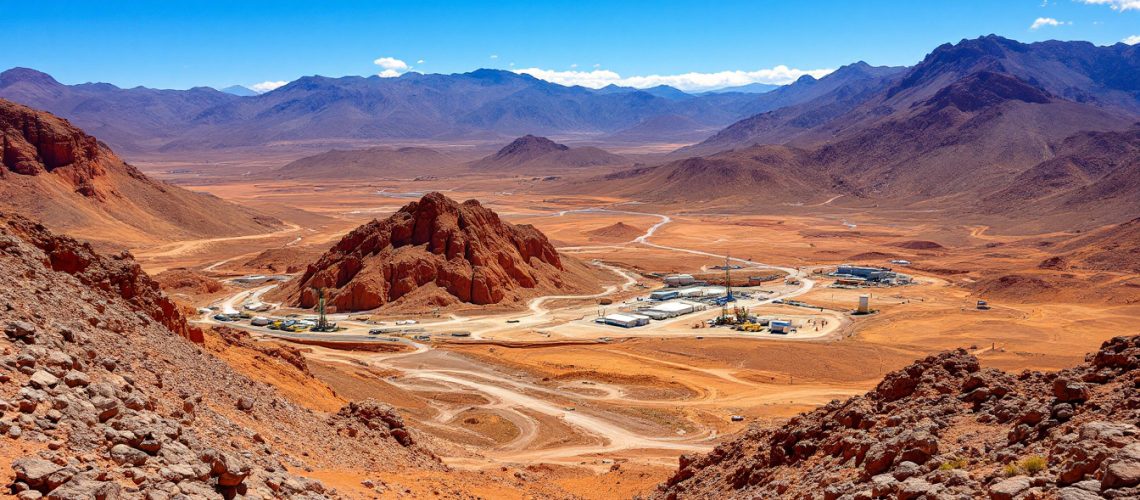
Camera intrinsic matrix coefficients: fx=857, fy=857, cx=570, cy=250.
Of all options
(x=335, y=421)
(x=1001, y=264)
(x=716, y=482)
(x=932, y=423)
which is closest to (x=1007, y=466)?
(x=932, y=423)

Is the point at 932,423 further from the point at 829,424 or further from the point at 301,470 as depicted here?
the point at 301,470

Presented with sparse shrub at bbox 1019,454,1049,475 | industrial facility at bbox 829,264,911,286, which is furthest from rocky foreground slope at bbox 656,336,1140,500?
industrial facility at bbox 829,264,911,286

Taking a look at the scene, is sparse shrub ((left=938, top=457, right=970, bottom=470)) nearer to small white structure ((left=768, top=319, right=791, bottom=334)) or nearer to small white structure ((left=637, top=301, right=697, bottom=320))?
small white structure ((left=768, top=319, right=791, bottom=334))

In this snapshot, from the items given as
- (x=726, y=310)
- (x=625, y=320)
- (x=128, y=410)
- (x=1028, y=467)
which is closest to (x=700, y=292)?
(x=726, y=310)

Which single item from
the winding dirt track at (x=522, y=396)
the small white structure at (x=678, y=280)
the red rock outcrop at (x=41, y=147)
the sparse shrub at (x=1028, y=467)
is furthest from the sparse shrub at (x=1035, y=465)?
the red rock outcrop at (x=41, y=147)

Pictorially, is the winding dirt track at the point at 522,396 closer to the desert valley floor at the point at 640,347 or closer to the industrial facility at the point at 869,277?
the desert valley floor at the point at 640,347

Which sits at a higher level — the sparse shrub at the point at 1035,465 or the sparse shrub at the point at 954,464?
the sparse shrub at the point at 1035,465

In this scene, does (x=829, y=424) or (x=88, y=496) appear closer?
(x=88, y=496)
